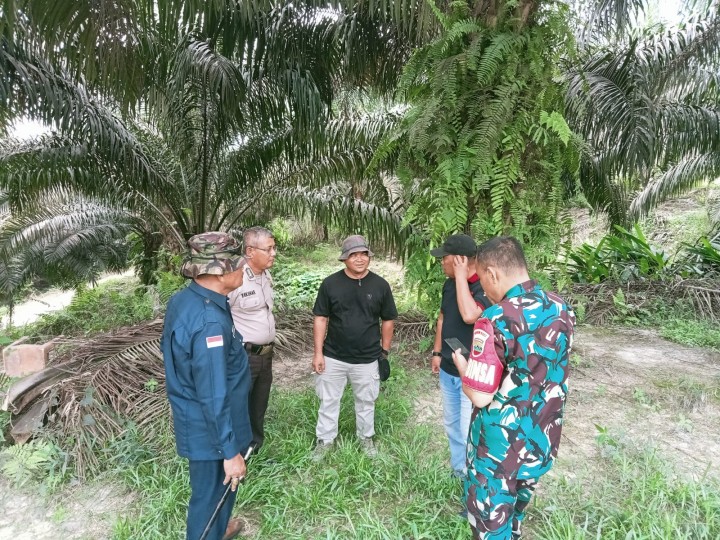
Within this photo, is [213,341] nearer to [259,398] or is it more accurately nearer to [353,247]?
[353,247]

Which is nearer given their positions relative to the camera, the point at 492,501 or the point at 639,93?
the point at 492,501

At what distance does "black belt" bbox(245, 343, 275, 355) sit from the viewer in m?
3.10

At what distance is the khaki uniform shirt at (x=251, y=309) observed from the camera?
10.0ft

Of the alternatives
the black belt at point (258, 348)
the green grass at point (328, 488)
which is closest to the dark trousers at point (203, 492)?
the green grass at point (328, 488)

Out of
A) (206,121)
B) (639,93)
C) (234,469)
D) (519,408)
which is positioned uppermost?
(639,93)

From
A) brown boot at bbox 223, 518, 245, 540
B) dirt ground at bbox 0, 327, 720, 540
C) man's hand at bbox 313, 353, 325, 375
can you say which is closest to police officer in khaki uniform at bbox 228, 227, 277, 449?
man's hand at bbox 313, 353, 325, 375

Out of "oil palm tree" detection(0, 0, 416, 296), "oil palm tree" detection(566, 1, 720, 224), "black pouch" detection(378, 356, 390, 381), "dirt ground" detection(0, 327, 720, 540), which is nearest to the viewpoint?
"dirt ground" detection(0, 327, 720, 540)

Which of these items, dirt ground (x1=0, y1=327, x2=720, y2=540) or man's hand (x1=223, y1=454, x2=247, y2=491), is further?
dirt ground (x1=0, y1=327, x2=720, y2=540)

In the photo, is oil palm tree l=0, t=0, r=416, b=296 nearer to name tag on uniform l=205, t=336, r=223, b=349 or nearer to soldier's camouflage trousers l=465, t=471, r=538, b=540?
name tag on uniform l=205, t=336, r=223, b=349

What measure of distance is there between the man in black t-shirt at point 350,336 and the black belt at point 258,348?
1.05 ft

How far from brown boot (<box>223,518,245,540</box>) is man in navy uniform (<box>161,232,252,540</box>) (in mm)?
251

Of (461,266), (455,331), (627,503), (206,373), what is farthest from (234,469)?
(627,503)

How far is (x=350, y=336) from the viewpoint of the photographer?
10.2ft

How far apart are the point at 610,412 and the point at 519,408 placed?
2659 mm
